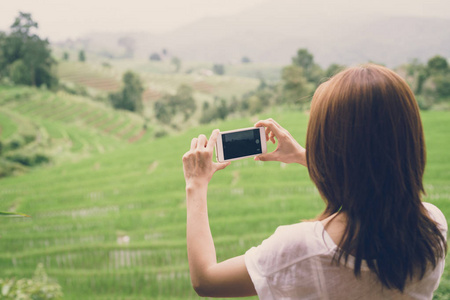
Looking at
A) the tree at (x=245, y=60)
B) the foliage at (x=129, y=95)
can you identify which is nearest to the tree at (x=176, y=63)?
the tree at (x=245, y=60)

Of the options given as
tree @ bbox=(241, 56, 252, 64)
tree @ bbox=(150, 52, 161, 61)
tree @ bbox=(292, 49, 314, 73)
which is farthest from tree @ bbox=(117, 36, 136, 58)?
tree @ bbox=(292, 49, 314, 73)

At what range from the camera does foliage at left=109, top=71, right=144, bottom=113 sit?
56.1 ft

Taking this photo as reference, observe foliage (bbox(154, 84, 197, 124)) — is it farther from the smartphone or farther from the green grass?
the smartphone

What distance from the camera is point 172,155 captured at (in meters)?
4.30

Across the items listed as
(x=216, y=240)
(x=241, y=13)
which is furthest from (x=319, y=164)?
(x=241, y=13)

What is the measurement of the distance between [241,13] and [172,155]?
48.9 meters

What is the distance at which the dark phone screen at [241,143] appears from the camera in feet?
2.20

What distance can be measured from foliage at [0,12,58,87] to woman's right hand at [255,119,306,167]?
614 centimetres

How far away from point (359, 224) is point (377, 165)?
0.08 meters

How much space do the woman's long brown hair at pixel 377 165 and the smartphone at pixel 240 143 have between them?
0.22 m

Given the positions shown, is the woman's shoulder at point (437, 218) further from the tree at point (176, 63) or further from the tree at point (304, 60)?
the tree at point (176, 63)

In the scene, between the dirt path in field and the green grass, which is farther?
the dirt path in field

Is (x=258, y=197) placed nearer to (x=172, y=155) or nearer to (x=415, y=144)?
(x=172, y=155)

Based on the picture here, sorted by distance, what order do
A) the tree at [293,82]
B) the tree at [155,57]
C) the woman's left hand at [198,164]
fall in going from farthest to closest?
the tree at [155,57] → the tree at [293,82] → the woman's left hand at [198,164]
